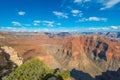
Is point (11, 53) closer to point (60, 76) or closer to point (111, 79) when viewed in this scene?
point (60, 76)

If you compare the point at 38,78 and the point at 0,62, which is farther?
the point at 0,62

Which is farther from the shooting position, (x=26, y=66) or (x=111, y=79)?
(x=111, y=79)

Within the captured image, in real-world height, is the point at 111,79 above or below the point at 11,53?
below

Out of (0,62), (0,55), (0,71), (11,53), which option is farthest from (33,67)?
(11,53)

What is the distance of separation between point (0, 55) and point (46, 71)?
167 feet

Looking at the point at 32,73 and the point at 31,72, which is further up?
the point at 31,72

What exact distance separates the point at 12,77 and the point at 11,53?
60.3m

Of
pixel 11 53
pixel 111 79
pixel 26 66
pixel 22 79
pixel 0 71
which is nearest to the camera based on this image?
pixel 22 79

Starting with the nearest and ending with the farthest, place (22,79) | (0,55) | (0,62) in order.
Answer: (22,79), (0,62), (0,55)

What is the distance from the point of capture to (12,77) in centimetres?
5250

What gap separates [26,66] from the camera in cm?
5434

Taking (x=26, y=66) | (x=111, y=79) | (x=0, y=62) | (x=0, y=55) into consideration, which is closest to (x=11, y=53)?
(x=0, y=55)

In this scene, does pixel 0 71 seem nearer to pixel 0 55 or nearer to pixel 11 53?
pixel 0 55

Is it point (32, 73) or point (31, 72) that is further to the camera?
point (31, 72)
